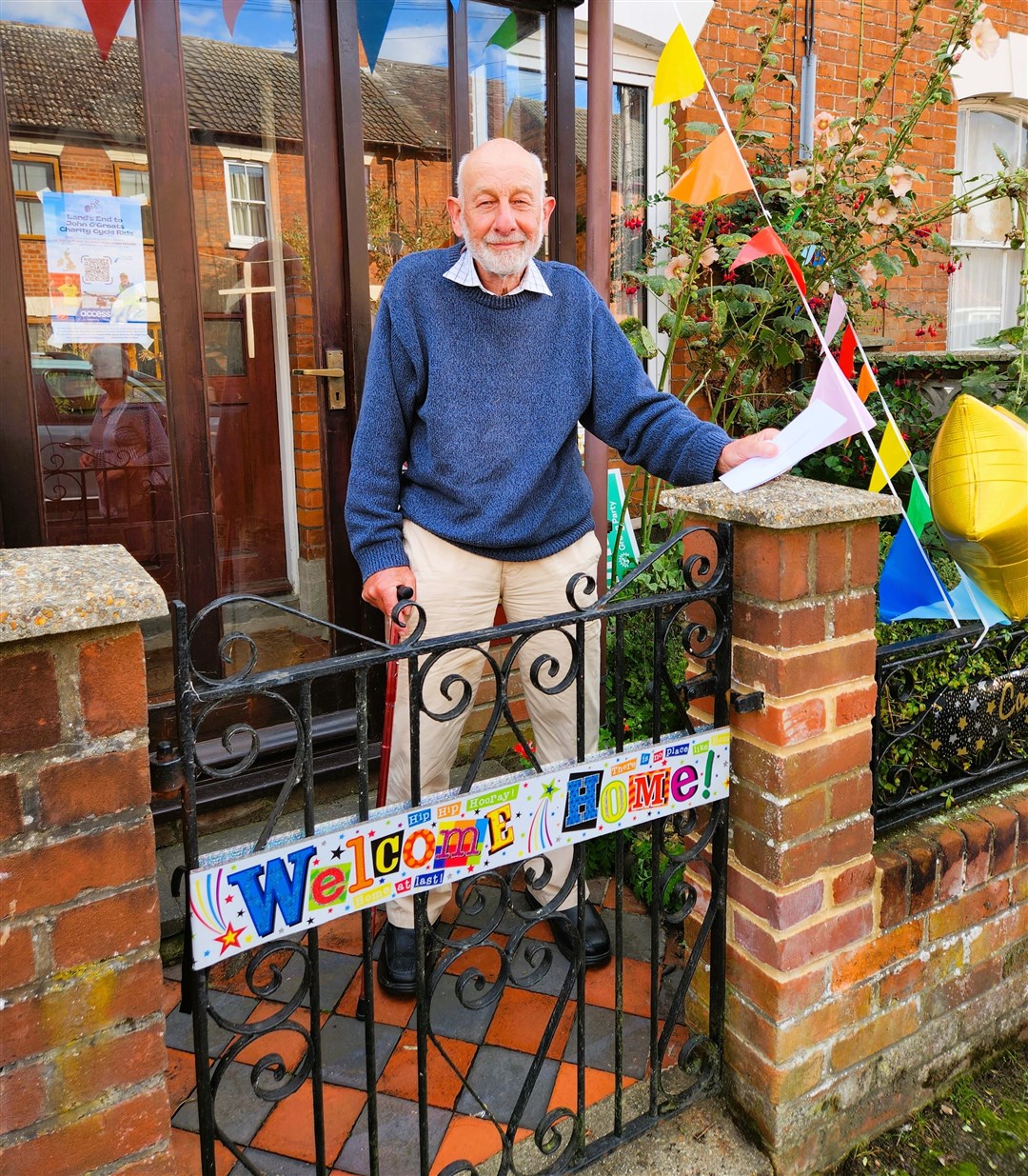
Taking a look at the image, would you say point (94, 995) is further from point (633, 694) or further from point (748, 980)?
point (633, 694)

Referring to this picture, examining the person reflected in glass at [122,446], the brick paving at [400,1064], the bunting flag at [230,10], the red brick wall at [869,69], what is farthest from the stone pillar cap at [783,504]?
the red brick wall at [869,69]

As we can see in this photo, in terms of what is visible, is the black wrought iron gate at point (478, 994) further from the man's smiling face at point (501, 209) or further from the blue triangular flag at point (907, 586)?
the man's smiling face at point (501, 209)

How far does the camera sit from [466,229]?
2.11 meters

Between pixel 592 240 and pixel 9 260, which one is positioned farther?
pixel 592 240

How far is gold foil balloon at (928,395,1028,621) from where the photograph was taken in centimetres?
181

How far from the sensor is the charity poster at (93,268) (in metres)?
2.57

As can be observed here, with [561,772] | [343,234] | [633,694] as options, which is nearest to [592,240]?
[343,234]

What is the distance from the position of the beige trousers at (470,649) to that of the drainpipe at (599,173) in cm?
65

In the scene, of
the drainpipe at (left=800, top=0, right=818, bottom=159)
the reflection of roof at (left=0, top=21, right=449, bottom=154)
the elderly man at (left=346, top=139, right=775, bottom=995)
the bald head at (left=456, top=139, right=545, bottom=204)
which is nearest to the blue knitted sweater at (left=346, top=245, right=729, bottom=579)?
the elderly man at (left=346, top=139, right=775, bottom=995)

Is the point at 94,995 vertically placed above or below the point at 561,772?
below

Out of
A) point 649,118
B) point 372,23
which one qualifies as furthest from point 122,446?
point 649,118

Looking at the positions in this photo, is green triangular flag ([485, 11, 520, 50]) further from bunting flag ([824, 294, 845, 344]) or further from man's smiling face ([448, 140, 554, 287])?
bunting flag ([824, 294, 845, 344])

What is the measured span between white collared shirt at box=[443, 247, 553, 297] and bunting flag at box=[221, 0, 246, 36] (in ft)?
3.98

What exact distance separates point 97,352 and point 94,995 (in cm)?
195
